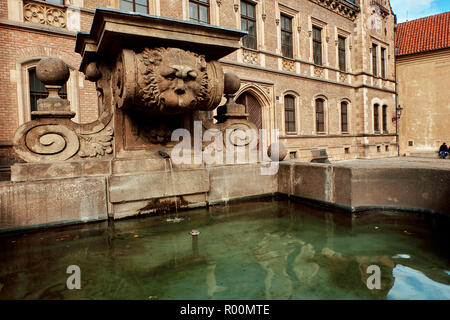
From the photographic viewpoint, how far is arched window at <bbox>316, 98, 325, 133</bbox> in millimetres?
16875

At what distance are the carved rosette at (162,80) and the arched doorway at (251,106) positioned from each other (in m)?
9.47

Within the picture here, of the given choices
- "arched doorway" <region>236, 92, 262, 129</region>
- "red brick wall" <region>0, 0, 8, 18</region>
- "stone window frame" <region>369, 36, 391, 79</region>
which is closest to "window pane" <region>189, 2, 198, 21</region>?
"arched doorway" <region>236, 92, 262, 129</region>

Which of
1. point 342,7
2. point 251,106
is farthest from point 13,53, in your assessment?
point 342,7

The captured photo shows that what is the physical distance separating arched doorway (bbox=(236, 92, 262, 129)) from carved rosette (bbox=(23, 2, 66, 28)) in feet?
23.9

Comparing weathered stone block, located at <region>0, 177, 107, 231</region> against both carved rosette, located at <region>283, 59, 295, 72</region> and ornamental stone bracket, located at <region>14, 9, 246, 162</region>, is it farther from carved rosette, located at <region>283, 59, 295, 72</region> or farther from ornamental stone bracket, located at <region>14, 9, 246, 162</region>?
carved rosette, located at <region>283, 59, 295, 72</region>

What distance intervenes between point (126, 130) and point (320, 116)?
14.9 m

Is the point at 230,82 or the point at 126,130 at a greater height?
the point at 230,82

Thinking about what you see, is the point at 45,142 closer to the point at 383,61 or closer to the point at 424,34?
the point at 383,61

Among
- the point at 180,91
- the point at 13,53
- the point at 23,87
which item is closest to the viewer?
the point at 180,91

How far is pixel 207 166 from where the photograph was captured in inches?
A: 179

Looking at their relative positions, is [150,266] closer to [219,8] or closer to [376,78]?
[219,8]

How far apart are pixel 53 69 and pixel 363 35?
20.5m

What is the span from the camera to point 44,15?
8.27 metres

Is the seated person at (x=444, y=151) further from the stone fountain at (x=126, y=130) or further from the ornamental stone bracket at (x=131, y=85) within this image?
the ornamental stone bracket at (x=131, y=85)
